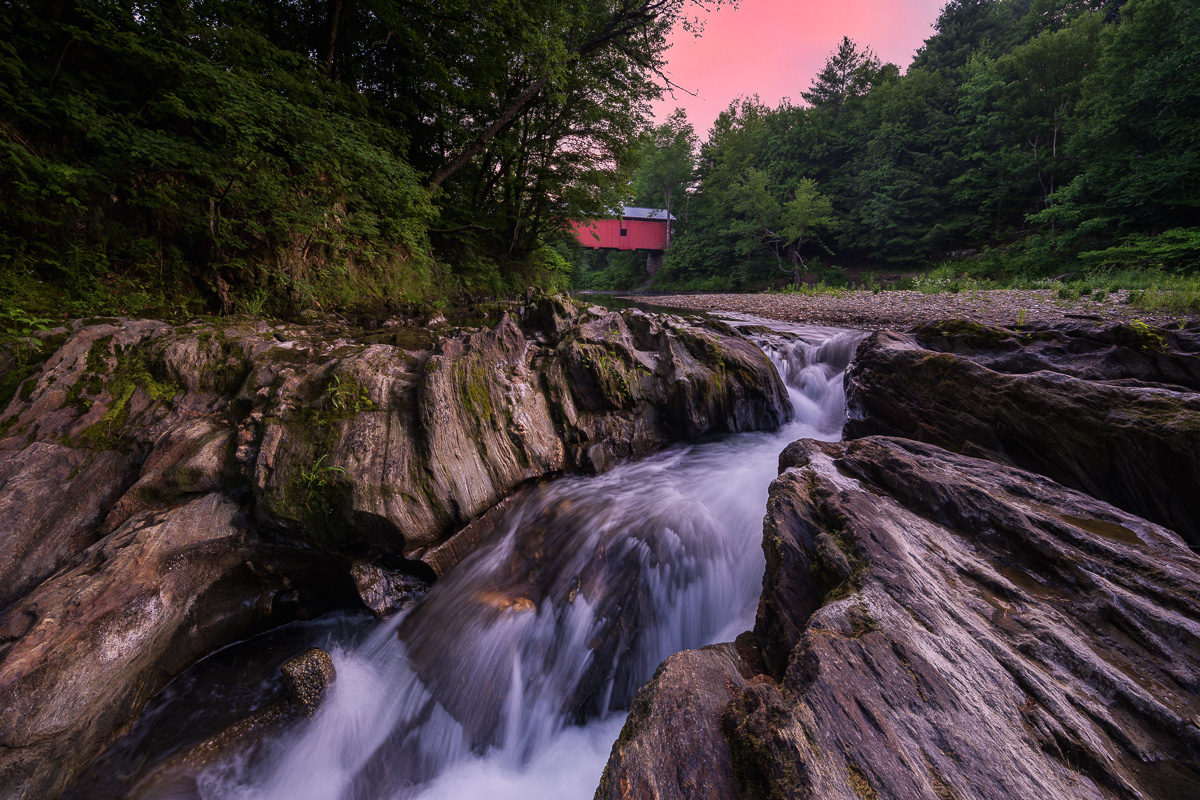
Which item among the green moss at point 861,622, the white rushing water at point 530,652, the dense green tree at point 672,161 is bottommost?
the white rushing water at point 530,652

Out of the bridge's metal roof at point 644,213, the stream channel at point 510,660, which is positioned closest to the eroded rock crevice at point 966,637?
the stream channel at point 510,660

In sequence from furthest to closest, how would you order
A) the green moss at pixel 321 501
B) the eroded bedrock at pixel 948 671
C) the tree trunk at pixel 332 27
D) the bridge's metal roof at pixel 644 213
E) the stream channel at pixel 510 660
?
the bridge's metal roof at pixel 644 213 < the tree trunk at pixel 332 27 < the green moss at pixel 321 501 < the stream channel at pixel 510 660 < the eroded bedrock at pixel 948 671

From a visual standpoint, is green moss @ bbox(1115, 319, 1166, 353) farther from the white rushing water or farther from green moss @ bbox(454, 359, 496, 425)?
green moss @ bbox(454, 359, 496, 425)

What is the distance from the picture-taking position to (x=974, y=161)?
95.5ft

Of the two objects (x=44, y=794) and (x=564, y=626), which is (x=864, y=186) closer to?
(x=564, y=626)

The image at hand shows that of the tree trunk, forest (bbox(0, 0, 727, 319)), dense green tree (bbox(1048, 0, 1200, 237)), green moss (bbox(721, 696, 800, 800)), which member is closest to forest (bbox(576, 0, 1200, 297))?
dense green tree (bbox(1048, 0, 1200, 237))

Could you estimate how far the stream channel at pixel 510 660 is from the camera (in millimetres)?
3107

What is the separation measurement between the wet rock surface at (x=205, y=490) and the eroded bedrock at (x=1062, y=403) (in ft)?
15.1

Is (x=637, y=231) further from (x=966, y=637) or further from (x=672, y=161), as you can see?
(x=966, y=637)

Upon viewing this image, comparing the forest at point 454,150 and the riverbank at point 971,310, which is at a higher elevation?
the forest at point 454,150

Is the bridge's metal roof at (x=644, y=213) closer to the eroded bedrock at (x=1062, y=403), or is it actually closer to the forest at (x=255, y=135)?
the forest at (x=255, y=135)

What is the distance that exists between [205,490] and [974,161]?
145 feet

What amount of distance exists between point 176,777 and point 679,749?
3696mm

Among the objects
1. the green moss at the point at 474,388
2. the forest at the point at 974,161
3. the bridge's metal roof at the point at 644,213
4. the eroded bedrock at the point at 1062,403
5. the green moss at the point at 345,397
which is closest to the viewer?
the eroded bedrock at the point at 1062,403
